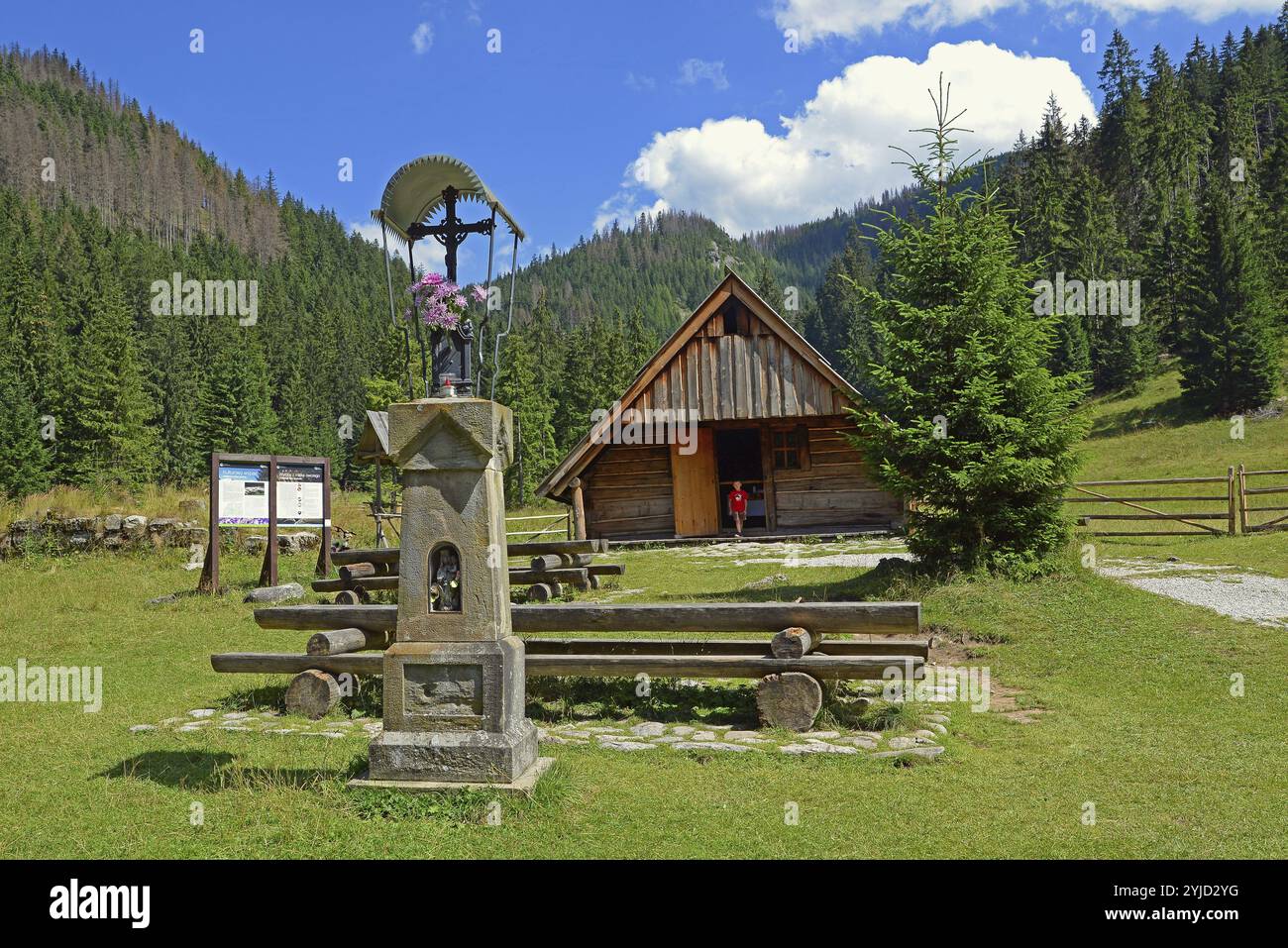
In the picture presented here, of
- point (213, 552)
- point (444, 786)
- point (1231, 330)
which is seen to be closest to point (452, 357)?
point (444, 786)

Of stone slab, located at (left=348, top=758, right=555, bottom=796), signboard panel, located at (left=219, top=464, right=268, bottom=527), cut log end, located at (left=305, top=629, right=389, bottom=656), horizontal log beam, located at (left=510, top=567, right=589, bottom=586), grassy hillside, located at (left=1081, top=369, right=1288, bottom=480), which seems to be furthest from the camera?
grassy hillside, located at (left=1081, top=369, right=1288, bottom=480)

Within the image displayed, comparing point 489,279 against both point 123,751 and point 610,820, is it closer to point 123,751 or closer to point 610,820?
point 610,820

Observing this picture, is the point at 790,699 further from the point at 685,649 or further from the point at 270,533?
the point at 270,533

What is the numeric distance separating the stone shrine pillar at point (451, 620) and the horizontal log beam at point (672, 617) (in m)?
1.41

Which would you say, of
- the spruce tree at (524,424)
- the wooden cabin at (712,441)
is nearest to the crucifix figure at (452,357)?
the wooden cabin at (712,441)

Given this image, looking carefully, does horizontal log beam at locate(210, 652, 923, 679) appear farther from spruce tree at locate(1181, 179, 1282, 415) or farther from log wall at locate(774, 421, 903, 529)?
spruce tree at locate(1181, 179, 1282, 415)

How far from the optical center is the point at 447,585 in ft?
19.0

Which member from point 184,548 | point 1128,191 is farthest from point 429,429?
point 1128,191

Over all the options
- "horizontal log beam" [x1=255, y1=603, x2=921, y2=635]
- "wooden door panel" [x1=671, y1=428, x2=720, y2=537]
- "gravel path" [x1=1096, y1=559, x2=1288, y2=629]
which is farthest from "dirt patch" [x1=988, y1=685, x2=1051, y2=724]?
"wooden door panel" [x1=671, y1=428, x2=720, y2=537]

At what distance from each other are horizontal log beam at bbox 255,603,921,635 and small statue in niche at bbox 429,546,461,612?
1363 mm

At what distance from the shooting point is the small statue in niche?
228 inches

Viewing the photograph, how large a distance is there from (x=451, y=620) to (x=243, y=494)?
38.1ft

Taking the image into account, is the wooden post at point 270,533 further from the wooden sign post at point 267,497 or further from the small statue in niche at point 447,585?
the small statue in niche at point 447,585

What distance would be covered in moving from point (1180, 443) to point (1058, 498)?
28.6 metres
